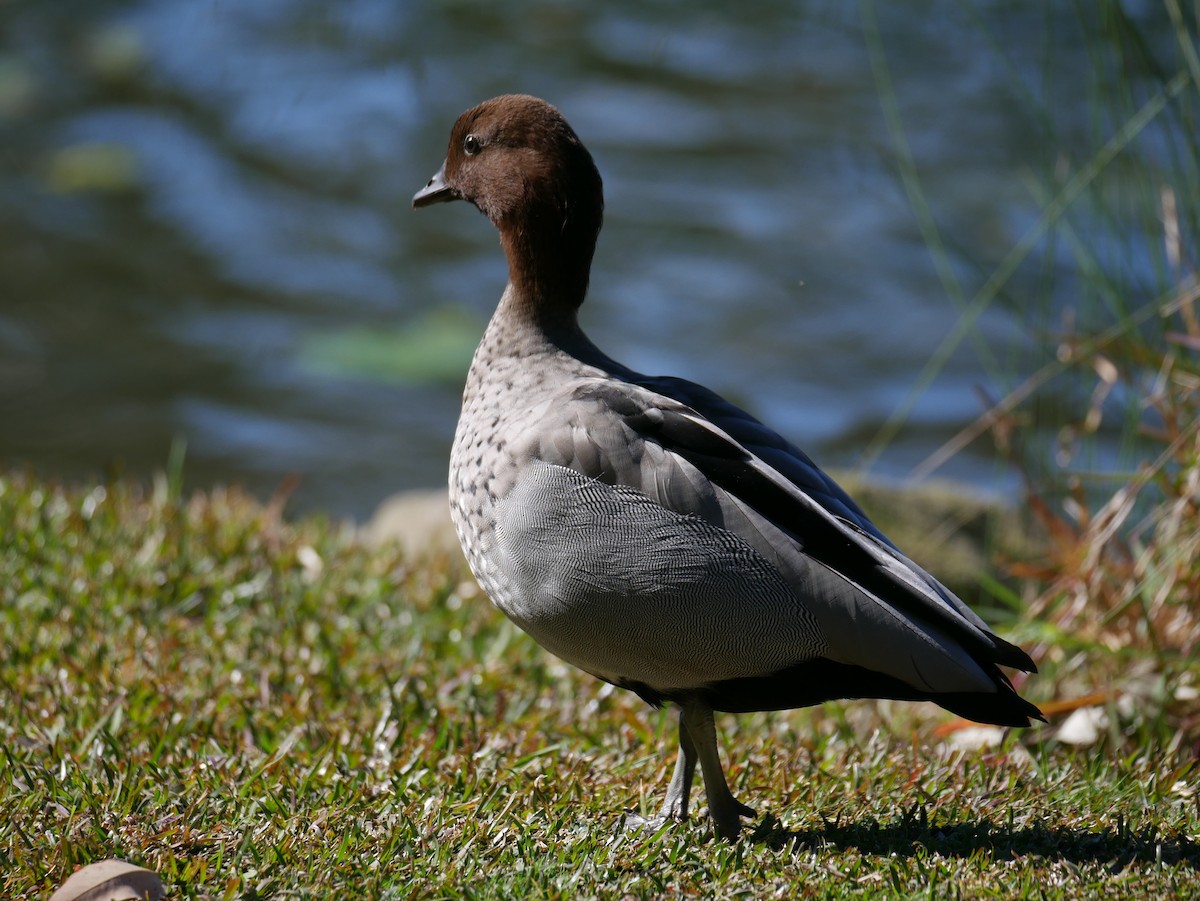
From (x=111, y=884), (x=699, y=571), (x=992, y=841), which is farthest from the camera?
(x=992, y=841)

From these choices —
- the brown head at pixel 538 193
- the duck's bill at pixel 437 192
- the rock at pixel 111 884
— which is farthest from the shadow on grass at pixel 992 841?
the duck's bill at pixel 437 192

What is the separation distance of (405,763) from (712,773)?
31.4 inches

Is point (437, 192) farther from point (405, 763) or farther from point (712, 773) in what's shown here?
point (712, 773)

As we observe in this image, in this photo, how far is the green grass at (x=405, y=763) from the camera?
9.00 ft

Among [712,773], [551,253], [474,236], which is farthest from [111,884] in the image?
[474,236]

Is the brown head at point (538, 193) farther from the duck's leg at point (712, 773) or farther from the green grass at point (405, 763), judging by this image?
the green grass at point (405, 763)

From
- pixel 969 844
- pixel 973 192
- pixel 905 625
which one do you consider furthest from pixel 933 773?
pixel 973 192

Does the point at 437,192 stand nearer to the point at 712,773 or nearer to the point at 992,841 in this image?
the point at 712,773

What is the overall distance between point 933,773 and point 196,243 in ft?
27.2

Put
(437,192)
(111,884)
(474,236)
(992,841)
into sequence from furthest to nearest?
(474,236) → (437,192) → (992,841) → (111,884)

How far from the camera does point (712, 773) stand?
9.80ft

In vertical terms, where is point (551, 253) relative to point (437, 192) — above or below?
below

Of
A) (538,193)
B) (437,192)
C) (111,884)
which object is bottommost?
(111,884)

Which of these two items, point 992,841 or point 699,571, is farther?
point 992,841
